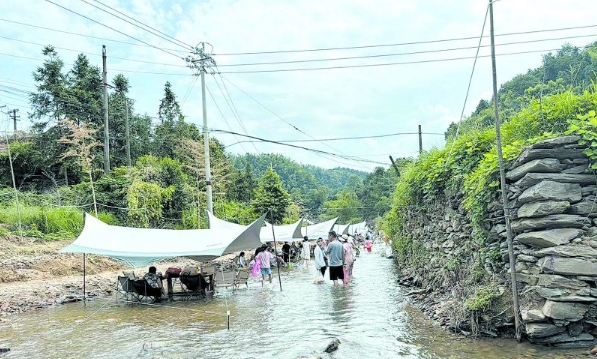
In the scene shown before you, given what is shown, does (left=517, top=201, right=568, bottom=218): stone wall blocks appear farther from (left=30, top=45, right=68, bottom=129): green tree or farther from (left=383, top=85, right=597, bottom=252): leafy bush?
(left=30, top=45, right=68, bottom=129): green tree

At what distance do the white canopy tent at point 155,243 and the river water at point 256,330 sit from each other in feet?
4.90

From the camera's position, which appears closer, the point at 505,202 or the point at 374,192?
the point at 505,202

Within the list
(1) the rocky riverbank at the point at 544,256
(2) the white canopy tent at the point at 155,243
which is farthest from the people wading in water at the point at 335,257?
(1) the rocky riverbank at the point at 544,256

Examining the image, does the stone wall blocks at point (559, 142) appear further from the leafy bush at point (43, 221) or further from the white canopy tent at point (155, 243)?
the leafy bush at point (43, 221)

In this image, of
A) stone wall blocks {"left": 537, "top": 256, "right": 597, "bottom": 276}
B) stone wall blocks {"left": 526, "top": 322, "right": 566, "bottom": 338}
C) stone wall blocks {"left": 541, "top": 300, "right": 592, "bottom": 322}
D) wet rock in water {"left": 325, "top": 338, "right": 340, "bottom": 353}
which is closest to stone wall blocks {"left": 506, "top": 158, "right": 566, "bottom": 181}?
stone wall blocks {"left": 537, "top": 256, "right": 597, "bottom": 276}

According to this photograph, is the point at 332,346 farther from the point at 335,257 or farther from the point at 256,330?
the point at 335,257

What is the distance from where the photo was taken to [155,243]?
40.7ft

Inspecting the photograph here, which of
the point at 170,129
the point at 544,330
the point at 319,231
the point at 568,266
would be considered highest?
the point at 170,129

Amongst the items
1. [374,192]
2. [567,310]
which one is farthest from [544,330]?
[374,192]

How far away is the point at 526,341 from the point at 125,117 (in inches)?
1372

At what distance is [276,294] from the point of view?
13641 millimetres

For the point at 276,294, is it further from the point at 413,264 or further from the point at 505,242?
the point at 505,242

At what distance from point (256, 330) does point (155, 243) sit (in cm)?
485

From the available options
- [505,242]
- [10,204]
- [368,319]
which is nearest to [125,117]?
[10,204]
